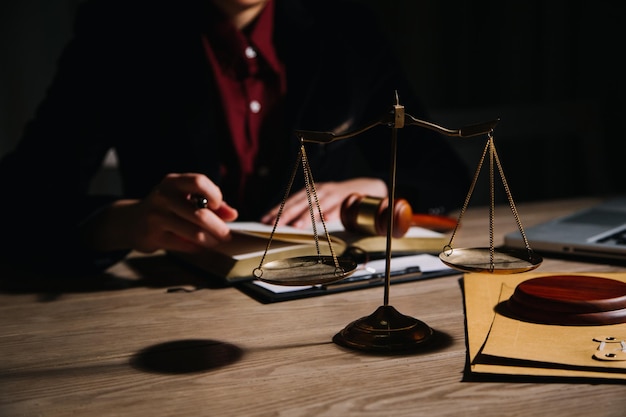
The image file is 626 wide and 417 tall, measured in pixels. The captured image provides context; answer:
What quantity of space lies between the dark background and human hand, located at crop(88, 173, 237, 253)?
1966 millimetres

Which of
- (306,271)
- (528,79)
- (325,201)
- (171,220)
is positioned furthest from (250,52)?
(528,79)

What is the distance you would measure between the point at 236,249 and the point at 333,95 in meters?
0.83

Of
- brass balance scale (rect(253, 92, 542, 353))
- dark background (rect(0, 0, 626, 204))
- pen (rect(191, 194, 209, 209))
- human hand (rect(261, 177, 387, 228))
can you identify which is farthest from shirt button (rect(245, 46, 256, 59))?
dark background (rect(0, 0, 626, 204))

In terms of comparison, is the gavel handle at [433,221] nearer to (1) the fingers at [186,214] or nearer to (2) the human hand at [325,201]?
(2) the human hand at [325,201]

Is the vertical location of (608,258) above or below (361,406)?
above

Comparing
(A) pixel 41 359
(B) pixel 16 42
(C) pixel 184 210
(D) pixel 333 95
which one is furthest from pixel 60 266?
(B) pixel 16 42

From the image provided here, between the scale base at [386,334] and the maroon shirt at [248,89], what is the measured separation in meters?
1.06

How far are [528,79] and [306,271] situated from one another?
2765mm

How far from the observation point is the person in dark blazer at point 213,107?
5.68ft

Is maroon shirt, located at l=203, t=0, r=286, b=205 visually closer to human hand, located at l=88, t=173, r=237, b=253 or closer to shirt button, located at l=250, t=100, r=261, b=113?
shirt button, located at l=250, t=100, r=261, b=113

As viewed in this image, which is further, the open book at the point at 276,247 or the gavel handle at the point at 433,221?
the gavel handle at the point at 433,221

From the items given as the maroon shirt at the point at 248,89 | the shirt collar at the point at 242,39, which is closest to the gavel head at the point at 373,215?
the maroon shirt at the point at 248,89

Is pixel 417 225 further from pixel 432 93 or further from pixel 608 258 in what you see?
pixel 432 93

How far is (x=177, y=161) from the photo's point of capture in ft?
5.84
